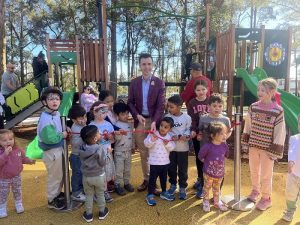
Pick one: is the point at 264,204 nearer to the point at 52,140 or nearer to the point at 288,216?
the point at 288,216

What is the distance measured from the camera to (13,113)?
1010 cm

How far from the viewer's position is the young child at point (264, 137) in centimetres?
379

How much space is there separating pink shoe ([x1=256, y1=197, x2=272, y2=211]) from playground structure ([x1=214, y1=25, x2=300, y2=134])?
4.03 metres

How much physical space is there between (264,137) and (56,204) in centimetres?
276

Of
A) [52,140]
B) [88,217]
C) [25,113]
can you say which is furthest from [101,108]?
[25,113]

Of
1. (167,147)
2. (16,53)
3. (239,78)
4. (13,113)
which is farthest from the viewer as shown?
(16,53)

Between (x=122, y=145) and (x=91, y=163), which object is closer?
(x=91, y=163)

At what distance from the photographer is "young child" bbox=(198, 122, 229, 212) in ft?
12.3

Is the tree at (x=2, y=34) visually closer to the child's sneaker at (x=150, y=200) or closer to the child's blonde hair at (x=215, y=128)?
the child's sneaker at (x=150, y=200)

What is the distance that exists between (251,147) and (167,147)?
43.2 inches

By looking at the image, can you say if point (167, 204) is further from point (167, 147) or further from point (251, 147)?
point (251, 147)

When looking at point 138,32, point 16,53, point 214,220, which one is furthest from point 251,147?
point 16,53

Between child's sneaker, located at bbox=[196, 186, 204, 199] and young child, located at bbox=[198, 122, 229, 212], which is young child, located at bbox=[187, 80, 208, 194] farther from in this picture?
young child, located at bbox=[198, 122, 229, 212]

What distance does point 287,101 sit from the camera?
706 cm
